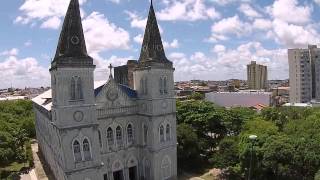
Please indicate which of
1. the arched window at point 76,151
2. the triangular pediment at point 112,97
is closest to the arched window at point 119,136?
the triangular pediment at point 112,97

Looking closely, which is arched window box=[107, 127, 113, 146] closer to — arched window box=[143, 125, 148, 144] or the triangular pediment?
the triangular pediment

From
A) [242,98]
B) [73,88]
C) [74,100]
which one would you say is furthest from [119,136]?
[242,98]

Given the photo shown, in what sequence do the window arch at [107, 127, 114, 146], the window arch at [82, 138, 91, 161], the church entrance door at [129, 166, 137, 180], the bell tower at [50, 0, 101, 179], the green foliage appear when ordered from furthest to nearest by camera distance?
the green foliage < the church entrance door at [129, 166, 137, 180] < the window arch at [107, 127, 114, 146] < the window arch at [82, 138, 91, 161] < the bell tower at [50, 0, 101, 179]

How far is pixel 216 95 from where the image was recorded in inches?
5561

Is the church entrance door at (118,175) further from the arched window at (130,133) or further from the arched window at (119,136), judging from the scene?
the arched window at (130,133)

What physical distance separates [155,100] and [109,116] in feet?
17.5

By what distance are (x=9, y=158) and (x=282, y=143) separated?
34.3m

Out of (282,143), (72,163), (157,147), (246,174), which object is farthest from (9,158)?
(282,143)

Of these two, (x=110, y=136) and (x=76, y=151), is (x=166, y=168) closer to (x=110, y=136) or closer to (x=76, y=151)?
(x=110, y=136)

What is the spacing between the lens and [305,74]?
128 metres

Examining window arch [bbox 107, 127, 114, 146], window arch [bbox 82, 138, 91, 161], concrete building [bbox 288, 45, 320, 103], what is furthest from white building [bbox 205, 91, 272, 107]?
window arch [bbox 82, 138, 91, 161]

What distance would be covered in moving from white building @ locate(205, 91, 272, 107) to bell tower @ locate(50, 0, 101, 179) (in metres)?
92.9

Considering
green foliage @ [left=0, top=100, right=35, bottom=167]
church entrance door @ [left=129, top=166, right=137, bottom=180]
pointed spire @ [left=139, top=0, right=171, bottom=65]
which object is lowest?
church entrance door @ [left=129, top=166, right=137, bottom=180]

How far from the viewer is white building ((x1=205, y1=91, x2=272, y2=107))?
129 m
